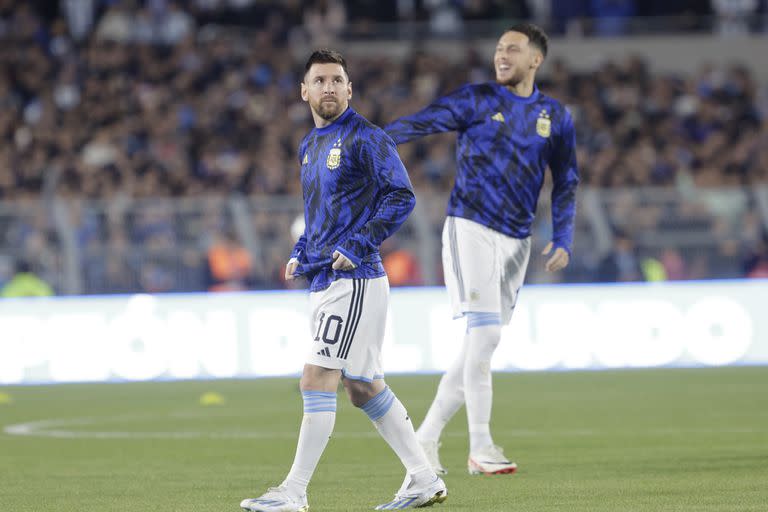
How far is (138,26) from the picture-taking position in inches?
1059

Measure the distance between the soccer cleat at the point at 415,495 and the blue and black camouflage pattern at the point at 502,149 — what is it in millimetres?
2340

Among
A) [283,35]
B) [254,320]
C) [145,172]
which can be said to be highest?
[283,35]

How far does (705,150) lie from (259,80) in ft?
24.7

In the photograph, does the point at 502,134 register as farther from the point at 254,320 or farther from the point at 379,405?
the point at 254,320

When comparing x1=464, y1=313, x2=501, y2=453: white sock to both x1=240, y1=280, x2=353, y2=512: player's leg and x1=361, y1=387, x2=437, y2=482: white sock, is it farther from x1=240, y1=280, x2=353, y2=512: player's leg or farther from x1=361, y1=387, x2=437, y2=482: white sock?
x1=240, y1=280, x2=353, y2=512: player's leg

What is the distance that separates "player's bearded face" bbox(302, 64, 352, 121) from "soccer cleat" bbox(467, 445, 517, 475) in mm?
2609

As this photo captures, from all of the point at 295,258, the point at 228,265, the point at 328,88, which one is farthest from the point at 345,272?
the point at 228,265

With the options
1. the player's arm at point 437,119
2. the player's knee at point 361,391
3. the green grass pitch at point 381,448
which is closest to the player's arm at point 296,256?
the player's knee at point 361,391

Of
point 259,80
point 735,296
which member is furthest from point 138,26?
point 735,296

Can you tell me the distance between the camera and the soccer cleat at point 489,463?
888 centimetres

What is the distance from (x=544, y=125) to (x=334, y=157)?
2.48 meters

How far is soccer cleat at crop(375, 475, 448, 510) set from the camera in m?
7.20

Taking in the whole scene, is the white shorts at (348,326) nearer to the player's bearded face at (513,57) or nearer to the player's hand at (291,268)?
the player's hand at (291,268)

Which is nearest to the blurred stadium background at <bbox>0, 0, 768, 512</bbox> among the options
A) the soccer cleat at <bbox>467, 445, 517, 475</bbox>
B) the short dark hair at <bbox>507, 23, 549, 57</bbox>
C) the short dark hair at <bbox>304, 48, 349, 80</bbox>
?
the soccer cleat at <bbox>467, 445, 517, 475</bbox>
